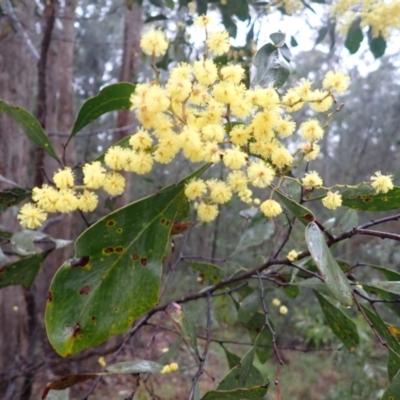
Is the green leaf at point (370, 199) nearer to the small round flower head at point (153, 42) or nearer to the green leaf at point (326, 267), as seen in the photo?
the green leaf at point (326, 267)

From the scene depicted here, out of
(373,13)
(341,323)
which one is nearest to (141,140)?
(341,323)

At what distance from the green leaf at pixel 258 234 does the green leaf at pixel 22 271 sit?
0.60m

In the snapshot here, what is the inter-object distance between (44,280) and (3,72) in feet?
5.78

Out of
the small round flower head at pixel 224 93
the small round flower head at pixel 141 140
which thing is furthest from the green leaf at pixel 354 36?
the small round flower head at pixel 141 140

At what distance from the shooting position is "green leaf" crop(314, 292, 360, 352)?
107 cm

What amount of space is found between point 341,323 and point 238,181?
63 cm

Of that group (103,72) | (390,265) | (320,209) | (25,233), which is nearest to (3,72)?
(25,233)

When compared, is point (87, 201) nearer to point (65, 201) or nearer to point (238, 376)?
point (65, 201)

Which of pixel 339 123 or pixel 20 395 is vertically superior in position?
pixel 339 123

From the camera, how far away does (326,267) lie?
561 millimetres

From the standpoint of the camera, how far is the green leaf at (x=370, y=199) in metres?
0.75

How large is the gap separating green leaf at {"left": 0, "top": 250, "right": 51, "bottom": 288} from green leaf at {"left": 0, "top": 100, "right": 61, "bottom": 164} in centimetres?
30

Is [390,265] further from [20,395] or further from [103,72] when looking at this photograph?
[103,72]

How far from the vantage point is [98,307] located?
636mm
